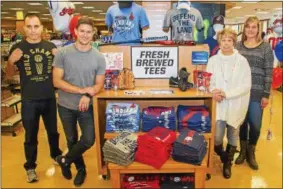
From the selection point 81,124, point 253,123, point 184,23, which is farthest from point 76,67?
point 184,23

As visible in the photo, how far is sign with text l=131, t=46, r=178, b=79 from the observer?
287cm

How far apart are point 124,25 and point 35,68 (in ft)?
4.42

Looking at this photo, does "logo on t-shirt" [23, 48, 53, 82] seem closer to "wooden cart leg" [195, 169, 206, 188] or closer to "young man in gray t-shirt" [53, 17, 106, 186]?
Result: "young man in gray t-shirt" [53, 17, 106, 186]

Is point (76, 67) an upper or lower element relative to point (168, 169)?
upper

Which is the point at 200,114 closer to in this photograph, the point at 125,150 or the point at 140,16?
the point at 125,150

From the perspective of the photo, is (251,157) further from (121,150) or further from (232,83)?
(121,150)

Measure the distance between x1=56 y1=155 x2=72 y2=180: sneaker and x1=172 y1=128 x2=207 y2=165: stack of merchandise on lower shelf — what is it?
98 centimetres

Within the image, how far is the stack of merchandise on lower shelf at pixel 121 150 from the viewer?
7.53ft

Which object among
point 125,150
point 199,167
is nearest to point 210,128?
point 199,167

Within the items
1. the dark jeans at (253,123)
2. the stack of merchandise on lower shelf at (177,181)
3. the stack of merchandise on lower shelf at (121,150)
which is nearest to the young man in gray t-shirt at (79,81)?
the stack of merchandise on lower shelf at (121,150)

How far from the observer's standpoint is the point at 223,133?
2.66 meters

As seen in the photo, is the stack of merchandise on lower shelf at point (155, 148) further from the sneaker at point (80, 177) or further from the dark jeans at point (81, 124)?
the sneaker at point (80, 177)

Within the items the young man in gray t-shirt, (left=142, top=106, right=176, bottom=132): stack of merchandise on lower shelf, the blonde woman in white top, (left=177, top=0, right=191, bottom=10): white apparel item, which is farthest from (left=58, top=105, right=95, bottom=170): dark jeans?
(left=177, top=0, right=191, bottom=10): white apparel item

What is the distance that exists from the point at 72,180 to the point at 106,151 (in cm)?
62
